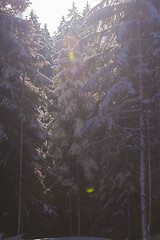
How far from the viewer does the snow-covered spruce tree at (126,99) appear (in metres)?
15.6

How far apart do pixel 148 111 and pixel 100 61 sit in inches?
157

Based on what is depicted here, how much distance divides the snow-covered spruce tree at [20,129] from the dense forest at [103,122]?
6cm

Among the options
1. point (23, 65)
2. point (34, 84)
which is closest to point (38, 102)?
point (34, 84)

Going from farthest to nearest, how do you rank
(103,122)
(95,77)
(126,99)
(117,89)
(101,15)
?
(101,15) < (95,77) < (126,99) < (103,122) < (117,89)

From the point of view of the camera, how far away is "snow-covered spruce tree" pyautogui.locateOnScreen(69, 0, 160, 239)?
51.2ft

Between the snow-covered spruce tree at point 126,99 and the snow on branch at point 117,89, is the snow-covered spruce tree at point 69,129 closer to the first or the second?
the snow-covered spruce tree at point 126,99

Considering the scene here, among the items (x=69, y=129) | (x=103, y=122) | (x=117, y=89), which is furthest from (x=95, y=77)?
(x=69, y=129)

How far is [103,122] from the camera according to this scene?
1647 centimetres

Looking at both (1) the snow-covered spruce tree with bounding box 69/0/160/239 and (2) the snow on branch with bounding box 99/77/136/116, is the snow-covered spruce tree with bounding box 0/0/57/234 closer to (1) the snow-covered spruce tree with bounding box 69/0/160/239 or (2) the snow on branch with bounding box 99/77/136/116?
(1) the snow-covered spruce tree with bounding box 69/0/160/239

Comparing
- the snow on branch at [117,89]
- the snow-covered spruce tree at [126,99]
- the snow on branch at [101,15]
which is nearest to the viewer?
the snow on branch at [117,89]

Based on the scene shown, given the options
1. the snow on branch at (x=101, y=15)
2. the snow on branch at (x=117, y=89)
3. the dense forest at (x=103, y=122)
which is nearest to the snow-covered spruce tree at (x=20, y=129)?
the dense forest at (x=103, y=122)

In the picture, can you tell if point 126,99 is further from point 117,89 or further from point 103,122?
point 103,122

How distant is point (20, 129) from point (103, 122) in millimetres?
5345

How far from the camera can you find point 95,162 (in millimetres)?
24844
